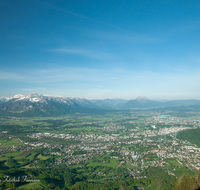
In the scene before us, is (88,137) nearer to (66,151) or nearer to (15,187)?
(66,151)

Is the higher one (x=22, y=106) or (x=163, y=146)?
(x=22, y=106)

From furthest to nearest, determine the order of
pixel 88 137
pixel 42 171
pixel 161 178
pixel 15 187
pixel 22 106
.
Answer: pixel 22 106 → pixel 88 137 → pixel 42 171 → pixel 161 178 → pixel 15 187

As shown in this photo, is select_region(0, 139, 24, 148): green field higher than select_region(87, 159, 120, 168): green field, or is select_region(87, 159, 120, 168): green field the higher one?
select_region(0, 139, 24, 148): green field

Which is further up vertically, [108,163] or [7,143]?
[7,143]

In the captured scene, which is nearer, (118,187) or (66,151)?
(118,187)

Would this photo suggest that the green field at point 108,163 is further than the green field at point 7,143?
No

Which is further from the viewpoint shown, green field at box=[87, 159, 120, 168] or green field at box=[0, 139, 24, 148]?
green field at box=[0, 139, 24, 148]

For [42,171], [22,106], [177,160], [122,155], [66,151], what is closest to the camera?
[42,171]

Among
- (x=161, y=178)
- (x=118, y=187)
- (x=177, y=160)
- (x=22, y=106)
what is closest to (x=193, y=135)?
(x=177, y=160)

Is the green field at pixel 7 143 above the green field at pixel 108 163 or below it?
above

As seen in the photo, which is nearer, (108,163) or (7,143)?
(108,163)
